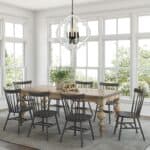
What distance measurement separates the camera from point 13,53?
24.9 ft

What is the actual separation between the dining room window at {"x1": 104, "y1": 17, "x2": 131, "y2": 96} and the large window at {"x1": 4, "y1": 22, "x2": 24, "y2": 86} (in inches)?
104

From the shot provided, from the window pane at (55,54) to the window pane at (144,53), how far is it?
2.58m

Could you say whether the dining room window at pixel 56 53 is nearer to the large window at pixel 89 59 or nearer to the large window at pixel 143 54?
the large window at pixel 89 59

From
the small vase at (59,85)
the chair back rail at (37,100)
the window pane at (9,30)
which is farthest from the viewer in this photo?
the window pane at (9,30)

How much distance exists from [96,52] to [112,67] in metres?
0.65

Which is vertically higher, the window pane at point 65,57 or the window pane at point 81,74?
the window pane at point 65,57

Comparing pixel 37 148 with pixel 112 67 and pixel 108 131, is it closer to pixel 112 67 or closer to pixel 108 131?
pixel 108 131

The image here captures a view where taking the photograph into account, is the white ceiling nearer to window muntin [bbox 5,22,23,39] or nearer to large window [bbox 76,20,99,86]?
window muntin [bbox 5,22,23,39]

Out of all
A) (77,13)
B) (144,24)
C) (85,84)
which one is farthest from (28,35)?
(144,24)

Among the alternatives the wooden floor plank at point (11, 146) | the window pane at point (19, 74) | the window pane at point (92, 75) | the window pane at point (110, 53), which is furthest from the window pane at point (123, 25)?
the wooden floor plank at point (11, 146)

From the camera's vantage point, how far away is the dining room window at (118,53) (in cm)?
675

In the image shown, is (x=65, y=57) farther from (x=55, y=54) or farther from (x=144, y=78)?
(x=144, y=78)

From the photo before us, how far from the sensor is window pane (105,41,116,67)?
6.97m

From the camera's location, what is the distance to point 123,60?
269 inches
